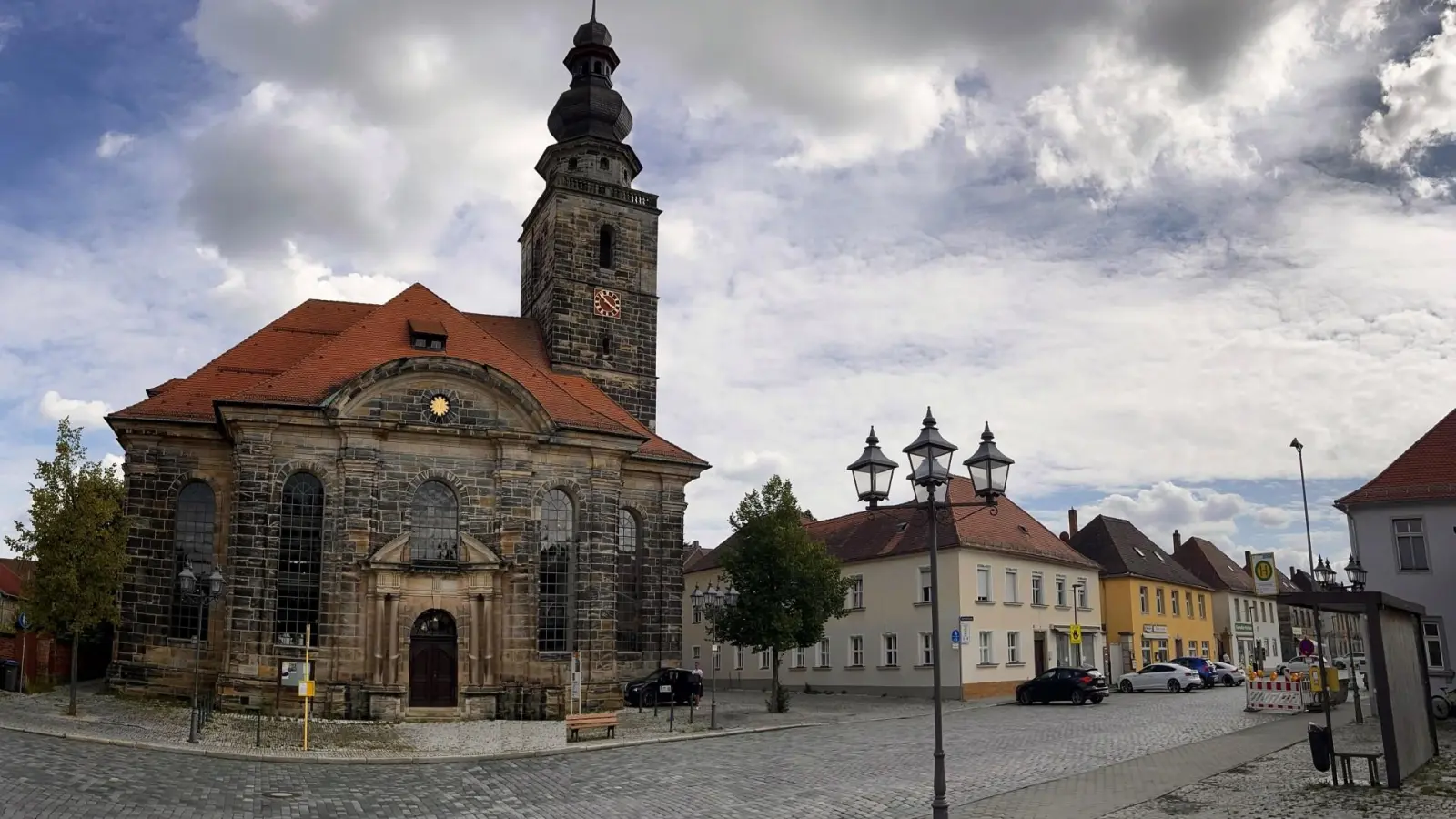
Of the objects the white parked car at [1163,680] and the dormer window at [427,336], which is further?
the white parked car at [1163,680]

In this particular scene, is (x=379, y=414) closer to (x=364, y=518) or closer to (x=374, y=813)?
(x=364, y=518)

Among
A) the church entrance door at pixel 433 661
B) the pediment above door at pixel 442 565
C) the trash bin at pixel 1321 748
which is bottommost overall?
the trash bin at pixel 1321 748

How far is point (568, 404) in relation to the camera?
1433 inches

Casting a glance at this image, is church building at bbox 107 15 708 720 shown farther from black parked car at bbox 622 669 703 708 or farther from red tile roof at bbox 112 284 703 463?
black parked car at bbox 622 669 703 708

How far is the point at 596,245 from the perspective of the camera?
44.7m

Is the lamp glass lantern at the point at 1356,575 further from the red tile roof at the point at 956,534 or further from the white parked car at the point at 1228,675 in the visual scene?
the white parked car at the point at 1228,675

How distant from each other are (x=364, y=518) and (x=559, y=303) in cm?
1414

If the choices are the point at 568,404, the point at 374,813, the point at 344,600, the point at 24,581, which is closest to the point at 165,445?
the point at 24,581

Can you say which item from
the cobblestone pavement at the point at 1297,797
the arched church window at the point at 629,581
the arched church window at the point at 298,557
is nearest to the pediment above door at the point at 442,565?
the arched church window at the point at 298,557

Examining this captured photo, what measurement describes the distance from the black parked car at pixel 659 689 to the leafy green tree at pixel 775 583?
169 centimetres

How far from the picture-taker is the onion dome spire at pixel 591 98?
45969 millimetres

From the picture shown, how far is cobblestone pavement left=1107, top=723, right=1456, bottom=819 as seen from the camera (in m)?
15.6

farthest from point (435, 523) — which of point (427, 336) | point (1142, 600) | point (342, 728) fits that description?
point (1142, 600)

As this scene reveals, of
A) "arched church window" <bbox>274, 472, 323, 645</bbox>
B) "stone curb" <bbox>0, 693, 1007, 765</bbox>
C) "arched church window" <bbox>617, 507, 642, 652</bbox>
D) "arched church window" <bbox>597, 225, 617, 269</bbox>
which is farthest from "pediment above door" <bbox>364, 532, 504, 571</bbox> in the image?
"arched church window" <bbox>597, 225, 617, 269</bbox>
